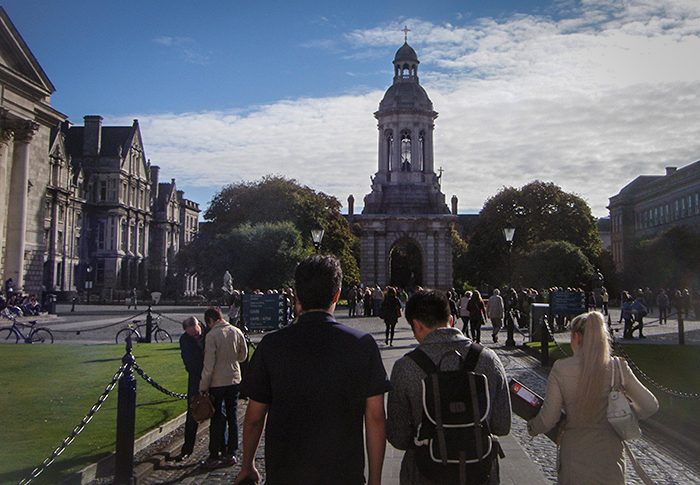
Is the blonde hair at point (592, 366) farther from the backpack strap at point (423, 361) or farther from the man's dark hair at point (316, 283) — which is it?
the man's dark hair at point (316, 283)

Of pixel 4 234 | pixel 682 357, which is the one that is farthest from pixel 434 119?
pixel 682 357

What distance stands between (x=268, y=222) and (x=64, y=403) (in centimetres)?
4895

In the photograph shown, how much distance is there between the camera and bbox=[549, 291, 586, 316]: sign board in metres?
23.6

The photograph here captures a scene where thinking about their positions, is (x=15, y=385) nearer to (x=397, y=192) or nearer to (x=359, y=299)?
(x=359, y=299)

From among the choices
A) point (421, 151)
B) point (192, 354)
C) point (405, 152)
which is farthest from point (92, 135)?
point (192, 354)

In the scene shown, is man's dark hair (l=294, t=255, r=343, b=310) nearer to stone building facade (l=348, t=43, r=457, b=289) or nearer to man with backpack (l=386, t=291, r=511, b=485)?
man with backpack (l=386, t=291, r=511, b=485)

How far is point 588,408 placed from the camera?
4.65 metres

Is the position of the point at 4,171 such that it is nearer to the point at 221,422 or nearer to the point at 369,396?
the point at 221,422

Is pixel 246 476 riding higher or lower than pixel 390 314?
lower

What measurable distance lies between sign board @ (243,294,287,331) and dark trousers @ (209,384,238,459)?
15520 mm

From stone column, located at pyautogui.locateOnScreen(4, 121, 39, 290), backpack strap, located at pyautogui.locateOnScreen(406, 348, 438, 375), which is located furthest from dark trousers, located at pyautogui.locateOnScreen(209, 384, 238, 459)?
stone column, located at pyautogui.locateOnScreen(4, 121, 39, 290)

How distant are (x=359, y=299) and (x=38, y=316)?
20.8m

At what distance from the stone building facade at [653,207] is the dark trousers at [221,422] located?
66.1 m

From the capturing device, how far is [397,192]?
228 ft
